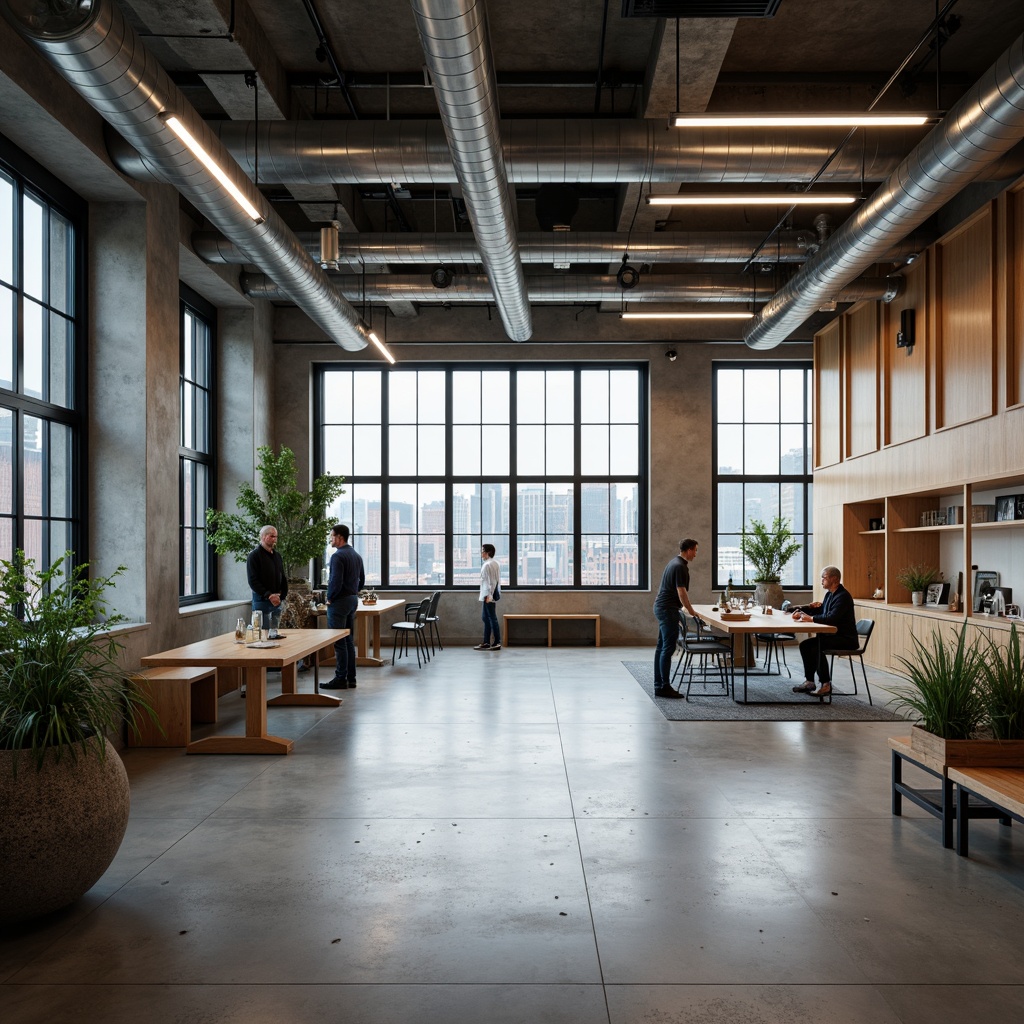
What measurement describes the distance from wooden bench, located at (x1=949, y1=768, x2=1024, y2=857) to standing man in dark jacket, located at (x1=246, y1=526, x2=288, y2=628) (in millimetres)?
6335

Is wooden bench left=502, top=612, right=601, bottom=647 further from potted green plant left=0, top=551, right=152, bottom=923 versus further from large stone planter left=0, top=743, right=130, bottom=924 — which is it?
large stone planter left=0, top=743, right=130, bottom=924

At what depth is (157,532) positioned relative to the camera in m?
7.82

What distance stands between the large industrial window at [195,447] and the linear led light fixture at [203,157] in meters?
4.53

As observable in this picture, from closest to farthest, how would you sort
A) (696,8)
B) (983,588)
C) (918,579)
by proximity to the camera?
(696,8) → (983,588) → (918,579)

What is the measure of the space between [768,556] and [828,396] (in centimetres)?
246

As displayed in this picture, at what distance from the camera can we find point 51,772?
3379mm

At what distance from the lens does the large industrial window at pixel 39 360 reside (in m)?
6.44

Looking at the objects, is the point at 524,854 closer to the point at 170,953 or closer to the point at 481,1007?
the point at 481,1007

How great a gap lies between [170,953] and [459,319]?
11234 millimetres

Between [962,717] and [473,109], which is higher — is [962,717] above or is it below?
below

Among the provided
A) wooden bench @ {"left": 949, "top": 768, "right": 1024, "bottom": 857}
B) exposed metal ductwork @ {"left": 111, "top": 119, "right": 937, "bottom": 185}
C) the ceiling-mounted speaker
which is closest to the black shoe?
wooden bench @ {"left": 949, "top": 768, "right": 1024, "bottom": 857}

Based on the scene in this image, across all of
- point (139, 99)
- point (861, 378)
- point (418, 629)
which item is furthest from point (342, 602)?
point (861, 378)

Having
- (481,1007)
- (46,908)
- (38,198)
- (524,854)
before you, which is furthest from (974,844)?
(38,198)

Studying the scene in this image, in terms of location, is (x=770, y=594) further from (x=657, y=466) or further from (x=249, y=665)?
(x=249, y=665)
